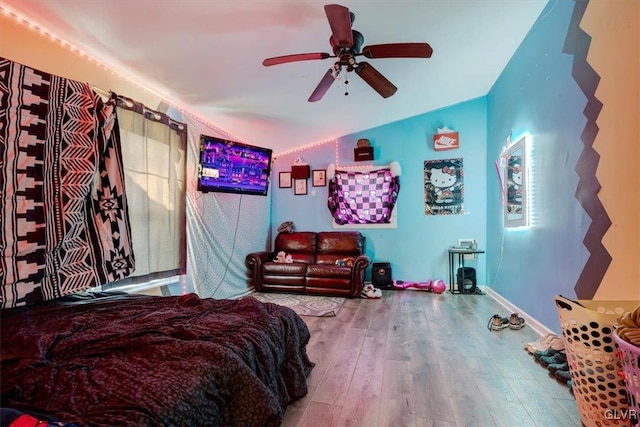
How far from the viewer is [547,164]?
2.48 m

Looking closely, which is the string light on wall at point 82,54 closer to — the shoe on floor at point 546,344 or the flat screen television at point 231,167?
the flat screen television at point 231,167

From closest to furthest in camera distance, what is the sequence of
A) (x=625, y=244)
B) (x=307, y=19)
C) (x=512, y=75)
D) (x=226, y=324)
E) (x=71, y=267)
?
(x=226, y=324) < (x=625, y=244) < (x=71, y=267) < (x=307, y=19) < (x=512, y=75)

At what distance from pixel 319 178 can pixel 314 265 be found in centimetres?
159

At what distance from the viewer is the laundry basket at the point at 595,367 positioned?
49.7 inches

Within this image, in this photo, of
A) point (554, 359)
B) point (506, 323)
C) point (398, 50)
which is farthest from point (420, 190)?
point (554, 359)

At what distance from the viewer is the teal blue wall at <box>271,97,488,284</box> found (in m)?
4.30

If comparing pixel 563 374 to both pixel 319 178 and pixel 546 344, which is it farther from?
pixel 319 178

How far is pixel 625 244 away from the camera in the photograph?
1.68 meters

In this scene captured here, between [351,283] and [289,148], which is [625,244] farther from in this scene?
[289,148]

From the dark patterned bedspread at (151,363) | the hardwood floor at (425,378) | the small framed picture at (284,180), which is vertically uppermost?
the small framed picture at (284,180)

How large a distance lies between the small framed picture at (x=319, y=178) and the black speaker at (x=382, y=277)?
1.66 metres

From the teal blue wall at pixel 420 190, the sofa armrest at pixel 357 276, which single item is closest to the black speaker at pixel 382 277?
the teal blue wall at pixel 420 190

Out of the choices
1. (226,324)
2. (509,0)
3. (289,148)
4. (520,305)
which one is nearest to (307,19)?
(509,0)

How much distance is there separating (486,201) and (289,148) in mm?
3275
